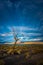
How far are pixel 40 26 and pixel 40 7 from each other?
A: 0.44 metres

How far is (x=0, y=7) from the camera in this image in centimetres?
385

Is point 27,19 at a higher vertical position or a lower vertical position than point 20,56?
higher

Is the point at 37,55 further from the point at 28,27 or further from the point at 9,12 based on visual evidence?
the point at 9,12

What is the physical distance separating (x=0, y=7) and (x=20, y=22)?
0.59 m

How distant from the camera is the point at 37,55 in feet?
12.3

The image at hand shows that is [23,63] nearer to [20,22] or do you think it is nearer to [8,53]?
[8,53]

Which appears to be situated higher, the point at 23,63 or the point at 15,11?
the point at 15,11

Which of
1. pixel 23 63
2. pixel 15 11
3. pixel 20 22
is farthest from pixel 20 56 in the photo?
pixel 15 11

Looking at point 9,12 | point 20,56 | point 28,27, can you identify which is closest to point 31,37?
→ point 28,27

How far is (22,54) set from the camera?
12.2 ft

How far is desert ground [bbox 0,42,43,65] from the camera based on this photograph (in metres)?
3.68

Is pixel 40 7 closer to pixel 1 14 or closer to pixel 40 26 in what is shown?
pixel 40 26

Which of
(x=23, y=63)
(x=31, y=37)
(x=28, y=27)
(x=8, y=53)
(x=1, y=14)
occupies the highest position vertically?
(x=1, y=14)

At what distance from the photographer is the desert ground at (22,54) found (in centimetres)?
368
